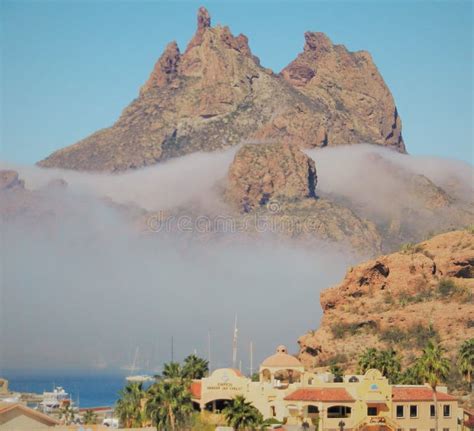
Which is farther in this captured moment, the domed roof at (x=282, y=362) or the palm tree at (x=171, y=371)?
the domed roof at (x=282, y=362)

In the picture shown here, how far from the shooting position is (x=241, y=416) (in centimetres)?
11494

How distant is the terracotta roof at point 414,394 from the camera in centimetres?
13038

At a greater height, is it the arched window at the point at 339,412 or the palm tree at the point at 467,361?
the palm tree at the point at 467,361

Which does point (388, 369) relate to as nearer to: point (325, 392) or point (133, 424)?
point (325, 392)

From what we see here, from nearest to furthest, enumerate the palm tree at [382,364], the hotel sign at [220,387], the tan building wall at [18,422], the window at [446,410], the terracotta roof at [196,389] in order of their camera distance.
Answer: the tan building wall at [18,422] < the hotel sign at [220,387] < the window at [446,410] < the terracotta roof at [196,389] < the palm tree at [382,364]

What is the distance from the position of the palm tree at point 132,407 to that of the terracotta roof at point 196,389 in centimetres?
567

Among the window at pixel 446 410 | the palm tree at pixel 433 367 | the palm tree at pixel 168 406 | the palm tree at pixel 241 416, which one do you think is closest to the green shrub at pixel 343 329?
the palm tree at pixel 433 367

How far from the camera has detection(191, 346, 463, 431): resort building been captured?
5022 inches

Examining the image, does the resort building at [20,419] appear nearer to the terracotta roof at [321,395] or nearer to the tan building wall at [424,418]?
the terracotta roof at [321,395]

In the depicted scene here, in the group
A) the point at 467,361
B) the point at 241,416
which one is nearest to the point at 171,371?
the point at 241,416

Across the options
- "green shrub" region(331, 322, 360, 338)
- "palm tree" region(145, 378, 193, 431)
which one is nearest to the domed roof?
"palm tree" region(145, 378, 193, 431)

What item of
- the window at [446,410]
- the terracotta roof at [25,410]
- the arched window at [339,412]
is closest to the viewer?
the terracotta roof at [25,410]

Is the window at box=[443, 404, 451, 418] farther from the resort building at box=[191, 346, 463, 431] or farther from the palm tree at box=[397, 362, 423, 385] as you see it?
the palm tree at box=[397, 362, 423, 385]

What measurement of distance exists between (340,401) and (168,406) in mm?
16869
